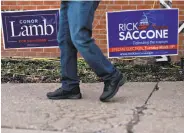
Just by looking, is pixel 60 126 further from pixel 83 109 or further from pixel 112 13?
pixel 112 13

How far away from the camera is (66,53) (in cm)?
472

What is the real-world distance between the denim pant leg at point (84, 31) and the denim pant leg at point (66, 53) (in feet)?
0.62

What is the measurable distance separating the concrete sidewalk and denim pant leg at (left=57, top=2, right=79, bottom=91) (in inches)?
8.3

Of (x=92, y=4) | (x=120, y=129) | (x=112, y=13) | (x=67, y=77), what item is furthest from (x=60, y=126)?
(x=112, y=13)

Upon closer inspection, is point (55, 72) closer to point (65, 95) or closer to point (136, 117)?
point (65, 95)

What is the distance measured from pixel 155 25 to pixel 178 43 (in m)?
0.57

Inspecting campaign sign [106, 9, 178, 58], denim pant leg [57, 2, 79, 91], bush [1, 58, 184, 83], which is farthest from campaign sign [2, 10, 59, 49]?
denim pant leg [57, 2, 79, 91]

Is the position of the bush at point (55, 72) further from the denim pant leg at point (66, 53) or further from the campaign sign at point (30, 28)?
the denim pant leg at point (66, 53)

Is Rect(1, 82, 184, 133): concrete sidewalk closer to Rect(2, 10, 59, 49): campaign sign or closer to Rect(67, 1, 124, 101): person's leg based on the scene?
Rect(67, 1, 124, 101): person's leg

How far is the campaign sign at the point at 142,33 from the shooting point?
6.00m

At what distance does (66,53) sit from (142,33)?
1659 mm

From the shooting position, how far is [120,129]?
12.8 ft

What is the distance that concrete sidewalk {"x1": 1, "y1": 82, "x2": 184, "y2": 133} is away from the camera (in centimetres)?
395

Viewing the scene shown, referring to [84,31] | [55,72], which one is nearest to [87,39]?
[84,31]
